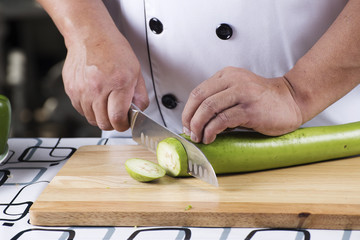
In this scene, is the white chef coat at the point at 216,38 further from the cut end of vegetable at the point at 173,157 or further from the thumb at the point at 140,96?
the cut end of vegetable at the point at 173,157

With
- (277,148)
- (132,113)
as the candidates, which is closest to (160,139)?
(132,113)

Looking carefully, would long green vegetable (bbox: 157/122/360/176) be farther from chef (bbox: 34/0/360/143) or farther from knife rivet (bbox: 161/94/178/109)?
knife rivet (bbox: 161/94/178/109)

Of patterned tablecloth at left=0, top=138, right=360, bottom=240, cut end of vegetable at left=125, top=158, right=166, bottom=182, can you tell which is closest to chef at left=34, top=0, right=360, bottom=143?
cut end of vegetable at left=125, top=158, right=166, bottom=182

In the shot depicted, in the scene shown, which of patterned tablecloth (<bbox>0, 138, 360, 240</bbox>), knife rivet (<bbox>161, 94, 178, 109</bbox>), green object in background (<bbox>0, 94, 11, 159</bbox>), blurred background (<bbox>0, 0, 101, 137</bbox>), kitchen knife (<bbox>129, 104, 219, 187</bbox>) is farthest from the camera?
blurred background (<bbox>0, 0, 101, 137</bbox>)

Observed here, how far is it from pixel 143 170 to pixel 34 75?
3131 mm

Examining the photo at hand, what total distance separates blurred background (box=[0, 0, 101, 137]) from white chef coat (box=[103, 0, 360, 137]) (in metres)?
2.38

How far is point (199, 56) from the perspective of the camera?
1679mm

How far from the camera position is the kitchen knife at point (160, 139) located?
4.40 feet

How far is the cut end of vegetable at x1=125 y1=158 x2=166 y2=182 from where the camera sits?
136cm

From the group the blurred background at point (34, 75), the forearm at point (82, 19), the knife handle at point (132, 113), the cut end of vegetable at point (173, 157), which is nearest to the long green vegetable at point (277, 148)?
the cut end of vegetable at point (173, 157)

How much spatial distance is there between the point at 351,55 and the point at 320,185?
14.7 inches

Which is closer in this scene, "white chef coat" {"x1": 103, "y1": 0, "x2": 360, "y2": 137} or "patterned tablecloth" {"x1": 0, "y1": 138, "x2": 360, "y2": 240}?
"patterned tablecloth" {"x1": 0, "y1": 138, "x2": 360, "y2": 240}

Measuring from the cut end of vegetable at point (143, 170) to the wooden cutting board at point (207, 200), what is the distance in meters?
0.02

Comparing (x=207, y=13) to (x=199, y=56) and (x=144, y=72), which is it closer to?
(x=199, y=56)
